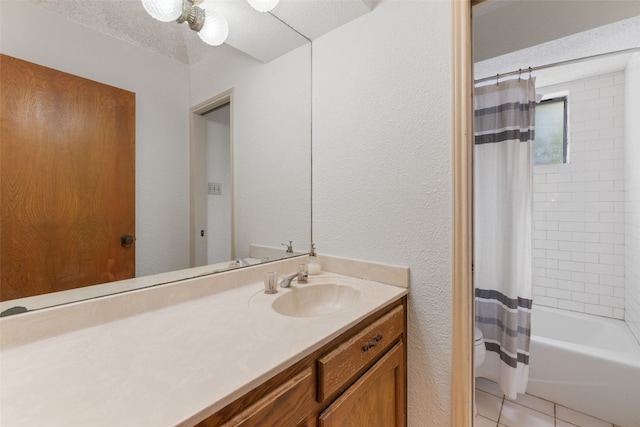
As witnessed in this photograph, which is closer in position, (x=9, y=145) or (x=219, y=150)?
(x=9, y=145)

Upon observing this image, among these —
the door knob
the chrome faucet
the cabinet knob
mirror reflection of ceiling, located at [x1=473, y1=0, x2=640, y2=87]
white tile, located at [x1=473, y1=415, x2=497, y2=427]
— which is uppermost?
mirror reflection of ceiling, located at [x1=473, y1=0, x2=640, y2=87]

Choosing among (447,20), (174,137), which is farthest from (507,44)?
(174,137)

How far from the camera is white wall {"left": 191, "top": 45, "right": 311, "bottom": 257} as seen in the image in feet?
4.05

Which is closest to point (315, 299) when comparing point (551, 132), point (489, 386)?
point (489, 386)

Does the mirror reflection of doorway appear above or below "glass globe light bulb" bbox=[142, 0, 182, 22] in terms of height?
below

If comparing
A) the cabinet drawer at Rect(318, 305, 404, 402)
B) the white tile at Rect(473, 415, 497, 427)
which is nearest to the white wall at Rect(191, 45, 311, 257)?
the cabinet drawer at Rect(318, 305, 404, 402)

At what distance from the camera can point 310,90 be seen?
1.44 meters

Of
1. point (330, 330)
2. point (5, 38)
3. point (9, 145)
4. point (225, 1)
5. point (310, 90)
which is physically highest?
point (225, 1)

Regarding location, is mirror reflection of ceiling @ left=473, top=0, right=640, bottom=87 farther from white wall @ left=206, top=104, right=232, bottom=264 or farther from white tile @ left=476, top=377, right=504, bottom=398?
white tile @ left=476, top=377, right=504, bottom=398

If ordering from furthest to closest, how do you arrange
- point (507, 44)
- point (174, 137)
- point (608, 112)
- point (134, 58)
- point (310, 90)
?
point (608, 112), point (507, 44), point (310, 90), point (174, 137), point (134, 58)

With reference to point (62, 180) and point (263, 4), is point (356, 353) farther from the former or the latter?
point (263, 4)

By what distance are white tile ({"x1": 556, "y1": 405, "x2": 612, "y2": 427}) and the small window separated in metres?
1.87

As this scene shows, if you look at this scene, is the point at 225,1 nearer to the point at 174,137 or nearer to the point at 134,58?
the point at 134,58

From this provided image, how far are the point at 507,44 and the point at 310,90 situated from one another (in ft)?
3.78
